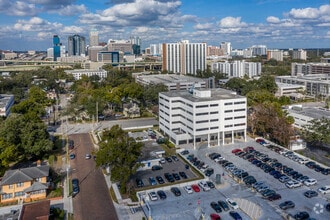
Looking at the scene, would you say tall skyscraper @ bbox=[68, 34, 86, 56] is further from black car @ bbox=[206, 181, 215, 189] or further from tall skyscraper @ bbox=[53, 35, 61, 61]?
black car @ bbox=[206, 181, 215, 189]

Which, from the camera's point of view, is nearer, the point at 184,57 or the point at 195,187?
the point at 195,187

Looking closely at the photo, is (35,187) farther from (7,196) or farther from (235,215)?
(235,215)

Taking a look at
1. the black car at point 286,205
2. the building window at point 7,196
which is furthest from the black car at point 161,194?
the building window at point 7,196

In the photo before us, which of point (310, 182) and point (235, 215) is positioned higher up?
point (310, 182)

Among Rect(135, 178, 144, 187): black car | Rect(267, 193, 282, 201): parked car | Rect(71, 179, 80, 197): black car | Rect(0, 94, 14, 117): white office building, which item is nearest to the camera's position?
Rect(267, 193, 282, 201): parked car

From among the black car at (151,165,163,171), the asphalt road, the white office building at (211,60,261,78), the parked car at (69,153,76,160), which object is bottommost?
the asphalt road

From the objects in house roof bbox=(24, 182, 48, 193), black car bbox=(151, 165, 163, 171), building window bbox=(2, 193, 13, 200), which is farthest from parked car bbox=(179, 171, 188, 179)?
building window bbox=(2, 193, 13, 200)

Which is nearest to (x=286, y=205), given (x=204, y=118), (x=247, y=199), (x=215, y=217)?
(x=247, y=199)
